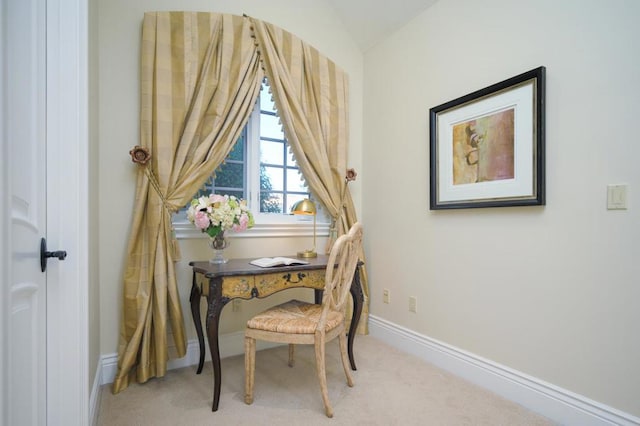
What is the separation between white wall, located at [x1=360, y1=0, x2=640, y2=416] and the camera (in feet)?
5.10

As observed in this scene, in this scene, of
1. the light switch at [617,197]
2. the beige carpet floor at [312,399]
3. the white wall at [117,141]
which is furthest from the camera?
the white wall at [117,141]

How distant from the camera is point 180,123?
88.6 inches

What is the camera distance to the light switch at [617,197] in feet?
5.04

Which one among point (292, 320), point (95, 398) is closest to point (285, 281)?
point (292, 320)

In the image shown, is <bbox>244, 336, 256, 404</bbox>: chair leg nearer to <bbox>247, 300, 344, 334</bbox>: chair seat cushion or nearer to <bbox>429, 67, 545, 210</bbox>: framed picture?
<bbox>247, 300, 344, 334</bbox>: chair seat cushion

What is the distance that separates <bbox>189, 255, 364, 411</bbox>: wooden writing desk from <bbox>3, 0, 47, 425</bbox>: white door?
0.76m

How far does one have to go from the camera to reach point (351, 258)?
1953 mm

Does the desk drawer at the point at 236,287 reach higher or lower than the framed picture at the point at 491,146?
lower

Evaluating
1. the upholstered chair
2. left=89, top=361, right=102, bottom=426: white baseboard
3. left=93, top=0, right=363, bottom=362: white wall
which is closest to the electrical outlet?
the upholstered chair

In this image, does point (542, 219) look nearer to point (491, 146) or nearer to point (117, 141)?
point (491, 146)

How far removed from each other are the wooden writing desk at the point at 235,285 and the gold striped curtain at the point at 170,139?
23 centimetres

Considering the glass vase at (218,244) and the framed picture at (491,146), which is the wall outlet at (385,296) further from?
the glass vase at (218,244)

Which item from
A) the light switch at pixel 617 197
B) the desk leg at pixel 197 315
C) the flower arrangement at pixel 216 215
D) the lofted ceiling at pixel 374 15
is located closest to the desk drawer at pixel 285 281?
the flower arrangement at pixel 216 215

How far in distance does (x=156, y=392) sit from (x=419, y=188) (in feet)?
7.32
